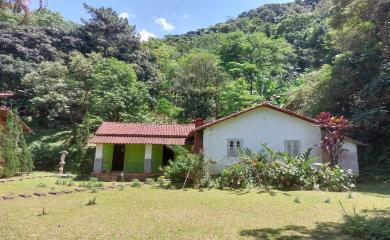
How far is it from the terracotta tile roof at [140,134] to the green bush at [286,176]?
682 centimetres

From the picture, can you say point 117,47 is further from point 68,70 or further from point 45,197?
point 45,197

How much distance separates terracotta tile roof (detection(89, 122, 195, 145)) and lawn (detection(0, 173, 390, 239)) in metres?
8.39

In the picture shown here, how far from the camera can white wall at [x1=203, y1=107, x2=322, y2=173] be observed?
19.9m

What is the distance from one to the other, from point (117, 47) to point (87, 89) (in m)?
12.3

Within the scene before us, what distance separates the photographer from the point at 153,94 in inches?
1549

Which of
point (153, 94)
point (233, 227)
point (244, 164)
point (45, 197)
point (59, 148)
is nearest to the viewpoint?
point (233, 227)

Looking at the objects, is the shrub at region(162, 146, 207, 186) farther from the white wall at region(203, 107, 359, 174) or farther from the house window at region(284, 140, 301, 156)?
the house window at region(284, 140, 301, 156)

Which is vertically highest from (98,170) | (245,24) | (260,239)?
(245,24)

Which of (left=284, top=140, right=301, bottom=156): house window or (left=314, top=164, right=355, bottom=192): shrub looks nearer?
(left=314, top=164, right=355, bottom=192): shrub

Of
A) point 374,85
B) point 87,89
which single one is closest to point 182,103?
point 87,89

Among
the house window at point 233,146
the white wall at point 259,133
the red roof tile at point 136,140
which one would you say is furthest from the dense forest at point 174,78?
the house window at point 233,146

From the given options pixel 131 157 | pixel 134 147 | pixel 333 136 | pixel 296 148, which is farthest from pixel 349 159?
pixel 131 157

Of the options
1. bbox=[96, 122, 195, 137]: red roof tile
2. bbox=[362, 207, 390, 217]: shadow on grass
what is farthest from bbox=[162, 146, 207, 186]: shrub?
bbox=[362, 207, 390, 217]: shadow on grass

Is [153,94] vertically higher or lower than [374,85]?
higher
